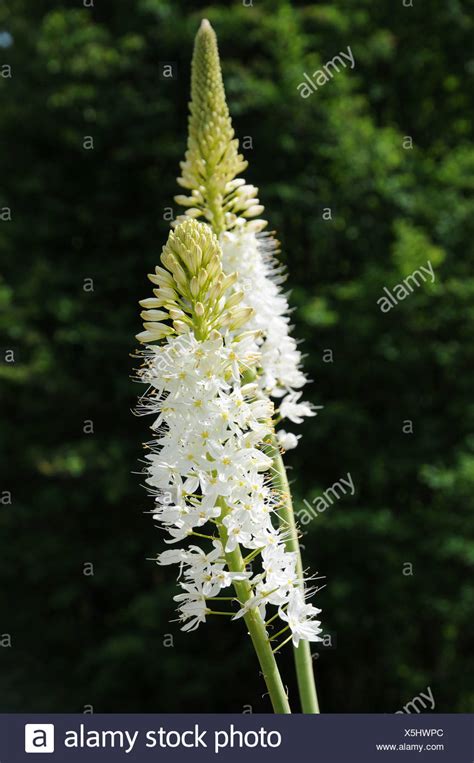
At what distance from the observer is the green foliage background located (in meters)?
8.91

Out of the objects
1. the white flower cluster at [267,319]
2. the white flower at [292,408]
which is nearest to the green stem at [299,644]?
the white flower cluster at [267,319]

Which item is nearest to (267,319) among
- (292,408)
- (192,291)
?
(292,408)

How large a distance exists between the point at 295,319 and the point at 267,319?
20.9 feet

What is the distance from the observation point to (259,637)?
2.10m

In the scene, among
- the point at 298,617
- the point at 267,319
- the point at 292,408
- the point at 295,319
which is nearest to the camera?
the point at 298,617

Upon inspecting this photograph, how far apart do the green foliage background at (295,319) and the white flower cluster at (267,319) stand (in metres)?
5.81

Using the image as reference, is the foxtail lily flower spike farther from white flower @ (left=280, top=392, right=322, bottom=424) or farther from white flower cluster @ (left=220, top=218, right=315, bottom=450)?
white flower @ (left=280, top=392, right=322, bottom=424)

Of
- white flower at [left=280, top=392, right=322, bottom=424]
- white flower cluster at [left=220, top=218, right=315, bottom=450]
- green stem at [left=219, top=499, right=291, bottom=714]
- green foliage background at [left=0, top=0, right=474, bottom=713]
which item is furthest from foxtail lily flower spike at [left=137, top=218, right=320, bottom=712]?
green foliage background at [left=0, top=0, right=474, bottom=713]

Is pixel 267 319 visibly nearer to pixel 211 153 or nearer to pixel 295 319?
pixel 211 153

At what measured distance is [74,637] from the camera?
34.0 ft

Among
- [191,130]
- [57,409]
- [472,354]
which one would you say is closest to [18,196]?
[57,409]

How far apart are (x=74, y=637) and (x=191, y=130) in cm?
861

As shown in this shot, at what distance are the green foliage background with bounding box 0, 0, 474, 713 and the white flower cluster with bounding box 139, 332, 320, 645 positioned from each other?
6412 millimetres

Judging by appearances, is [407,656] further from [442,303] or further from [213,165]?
[213,165]
